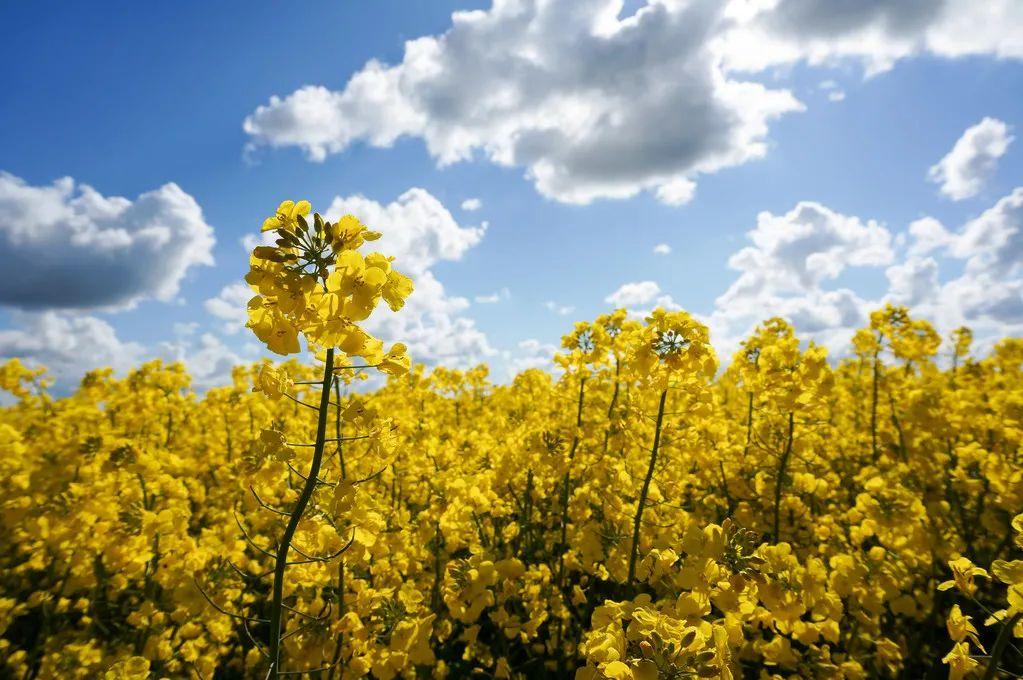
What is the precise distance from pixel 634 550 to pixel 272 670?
1897 mm

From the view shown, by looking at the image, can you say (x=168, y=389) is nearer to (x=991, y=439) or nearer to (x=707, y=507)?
(x=707, y=507)

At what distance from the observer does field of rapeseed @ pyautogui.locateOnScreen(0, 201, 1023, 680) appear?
1702mm

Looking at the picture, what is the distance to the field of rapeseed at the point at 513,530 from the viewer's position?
5.58 ft

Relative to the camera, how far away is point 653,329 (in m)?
2.87

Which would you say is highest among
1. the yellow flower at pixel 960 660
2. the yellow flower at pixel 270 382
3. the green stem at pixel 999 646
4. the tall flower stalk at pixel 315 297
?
the tall flower stalk at pixel 315 297

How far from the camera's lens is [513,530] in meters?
3.95

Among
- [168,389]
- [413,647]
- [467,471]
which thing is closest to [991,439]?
[467,471]

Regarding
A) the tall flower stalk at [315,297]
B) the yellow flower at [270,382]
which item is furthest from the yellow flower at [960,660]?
the yellow flower at [270,382]

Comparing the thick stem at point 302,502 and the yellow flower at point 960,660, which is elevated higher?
the thick stem at point 302,502

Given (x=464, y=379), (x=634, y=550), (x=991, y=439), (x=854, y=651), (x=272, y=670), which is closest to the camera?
(x=272, y=670)

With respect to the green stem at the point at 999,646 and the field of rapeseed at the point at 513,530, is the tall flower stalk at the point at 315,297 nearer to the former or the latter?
the field of rapeseed at the point at 513,530

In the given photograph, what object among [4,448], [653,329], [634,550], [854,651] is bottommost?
[854,651]

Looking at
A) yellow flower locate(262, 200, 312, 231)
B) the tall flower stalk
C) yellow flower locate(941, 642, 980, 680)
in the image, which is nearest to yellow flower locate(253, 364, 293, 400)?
the tall flower stalk

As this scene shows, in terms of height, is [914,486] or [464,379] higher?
[464,379]
